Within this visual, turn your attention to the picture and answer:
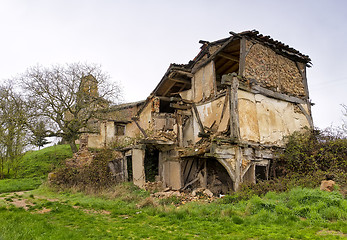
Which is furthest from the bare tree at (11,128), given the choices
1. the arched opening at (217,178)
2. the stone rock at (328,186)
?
the stone rock at (328,186)

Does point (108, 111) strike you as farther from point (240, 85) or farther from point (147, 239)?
point (147, 239)

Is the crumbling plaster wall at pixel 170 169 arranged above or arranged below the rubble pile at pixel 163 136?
below

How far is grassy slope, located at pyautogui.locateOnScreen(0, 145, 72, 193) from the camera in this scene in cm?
1761

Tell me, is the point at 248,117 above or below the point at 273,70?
below

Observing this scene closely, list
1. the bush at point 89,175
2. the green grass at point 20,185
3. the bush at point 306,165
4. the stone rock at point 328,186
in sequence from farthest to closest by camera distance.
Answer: the green grass at point 20,185 < the bush at point 89,175 < the bush at point 306,165 < the stone rock at point 328,186

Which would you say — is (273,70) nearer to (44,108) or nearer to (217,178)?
(217,178)

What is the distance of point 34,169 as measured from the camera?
78.5 feet

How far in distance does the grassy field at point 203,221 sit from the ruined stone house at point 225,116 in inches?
125

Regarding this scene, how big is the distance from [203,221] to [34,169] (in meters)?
21.6

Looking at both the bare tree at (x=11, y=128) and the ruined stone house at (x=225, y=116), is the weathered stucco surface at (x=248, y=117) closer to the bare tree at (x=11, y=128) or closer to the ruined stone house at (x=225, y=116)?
the ruined stone house at (x=225, y=116)

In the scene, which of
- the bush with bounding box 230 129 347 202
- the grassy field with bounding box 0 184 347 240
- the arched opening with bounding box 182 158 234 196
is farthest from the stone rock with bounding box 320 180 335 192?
the arched opening with bounding box 182 158 234 196

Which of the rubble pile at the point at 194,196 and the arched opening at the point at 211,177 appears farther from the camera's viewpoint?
the arched opening at the point at 211,177

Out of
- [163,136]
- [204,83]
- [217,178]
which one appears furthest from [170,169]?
[204,83]

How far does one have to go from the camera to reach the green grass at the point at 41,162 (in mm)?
23016
